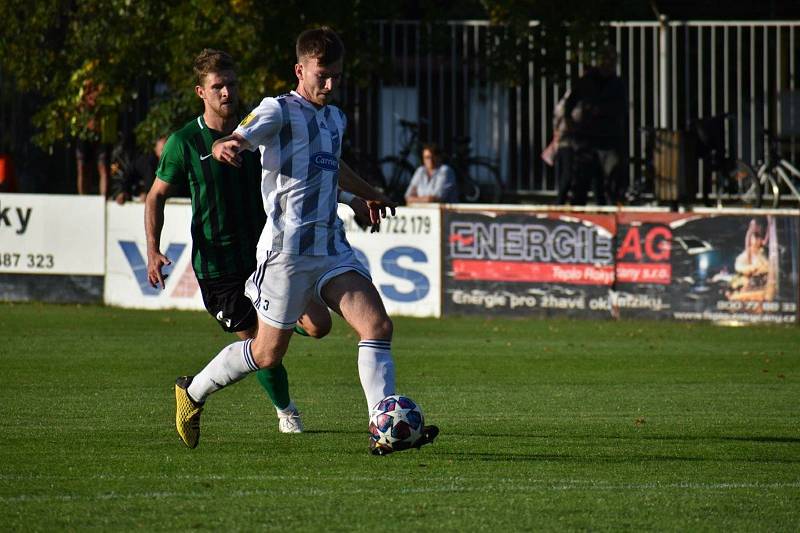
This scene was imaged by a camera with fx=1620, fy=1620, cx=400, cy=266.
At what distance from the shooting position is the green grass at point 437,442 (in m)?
6.24

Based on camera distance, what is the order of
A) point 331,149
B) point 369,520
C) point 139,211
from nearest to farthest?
1. point 369,520
2. point 331,149
3. point 139,211

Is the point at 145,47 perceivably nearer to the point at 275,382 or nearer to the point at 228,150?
the point at 275,382

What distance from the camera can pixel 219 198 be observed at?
8352 mm

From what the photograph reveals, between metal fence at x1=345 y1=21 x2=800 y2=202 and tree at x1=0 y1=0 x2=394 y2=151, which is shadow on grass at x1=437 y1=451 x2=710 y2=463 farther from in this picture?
tree at x1=0 y1=0 x2=394 y2=151

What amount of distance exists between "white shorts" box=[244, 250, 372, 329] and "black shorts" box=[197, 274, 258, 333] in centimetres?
73

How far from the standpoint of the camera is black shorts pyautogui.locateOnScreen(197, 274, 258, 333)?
8391mm

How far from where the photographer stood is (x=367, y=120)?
22.2 meters

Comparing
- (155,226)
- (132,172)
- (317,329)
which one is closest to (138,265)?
(132,172)

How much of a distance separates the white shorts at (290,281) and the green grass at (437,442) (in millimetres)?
681

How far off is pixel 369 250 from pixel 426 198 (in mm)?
1727

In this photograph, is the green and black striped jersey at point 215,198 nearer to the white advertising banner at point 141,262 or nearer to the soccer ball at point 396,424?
the soccer ball at point 396,424

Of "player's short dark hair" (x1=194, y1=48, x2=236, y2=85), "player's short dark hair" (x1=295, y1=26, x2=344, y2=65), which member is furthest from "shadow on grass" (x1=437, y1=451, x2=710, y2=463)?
"player's short dark hair" (x1=194, y1=48, x2=236, y2=85)

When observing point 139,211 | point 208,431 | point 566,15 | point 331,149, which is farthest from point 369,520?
point 566,15

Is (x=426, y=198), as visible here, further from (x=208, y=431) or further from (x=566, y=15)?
(x=208, y=431)
